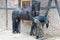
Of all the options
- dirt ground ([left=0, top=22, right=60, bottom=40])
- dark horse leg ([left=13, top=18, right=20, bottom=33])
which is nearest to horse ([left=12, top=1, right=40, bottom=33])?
dark horse leg ([left=13, top=18, right=20, bottom=33])

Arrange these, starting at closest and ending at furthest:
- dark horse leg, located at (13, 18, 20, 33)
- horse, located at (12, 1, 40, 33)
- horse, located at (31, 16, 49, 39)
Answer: horse, located at (31, 16, 49, 39), horse, located at (12, 1, 40, 33), dark horse leg, located at (13, 18, 20, 33)

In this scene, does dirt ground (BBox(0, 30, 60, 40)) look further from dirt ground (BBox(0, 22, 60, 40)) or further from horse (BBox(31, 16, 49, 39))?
horse (BBox(31, 16, 49, 39))

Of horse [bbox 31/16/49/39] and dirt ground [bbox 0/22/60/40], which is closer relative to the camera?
horse [bbox 31/16/49/39]

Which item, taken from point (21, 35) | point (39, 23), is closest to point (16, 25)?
point (21, 35)

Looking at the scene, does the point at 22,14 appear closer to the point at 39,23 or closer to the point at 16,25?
the point at 16,25

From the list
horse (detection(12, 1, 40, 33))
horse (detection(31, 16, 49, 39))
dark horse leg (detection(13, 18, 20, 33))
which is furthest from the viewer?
dark horse leg (detection(13, 18, 20, 33))

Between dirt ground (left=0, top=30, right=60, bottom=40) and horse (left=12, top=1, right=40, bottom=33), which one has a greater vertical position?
horse (left=12, top=1, right=40, bottom=33)

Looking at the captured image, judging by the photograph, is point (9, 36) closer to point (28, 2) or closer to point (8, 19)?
point (8, 19)

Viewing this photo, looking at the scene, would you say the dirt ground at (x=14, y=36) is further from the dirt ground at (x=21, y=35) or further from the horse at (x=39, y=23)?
the horse at (x=39, y=23)

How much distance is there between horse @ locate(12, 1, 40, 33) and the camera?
307 centimetres

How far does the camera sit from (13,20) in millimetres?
3416

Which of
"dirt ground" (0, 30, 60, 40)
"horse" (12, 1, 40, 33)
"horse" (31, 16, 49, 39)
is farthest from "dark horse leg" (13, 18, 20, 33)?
"horse" (31, 16, 49, 39)

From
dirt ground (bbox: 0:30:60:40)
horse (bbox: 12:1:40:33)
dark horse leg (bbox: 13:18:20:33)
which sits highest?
horse (bbox: 12:1:40:33)

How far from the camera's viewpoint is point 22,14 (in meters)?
3.29
